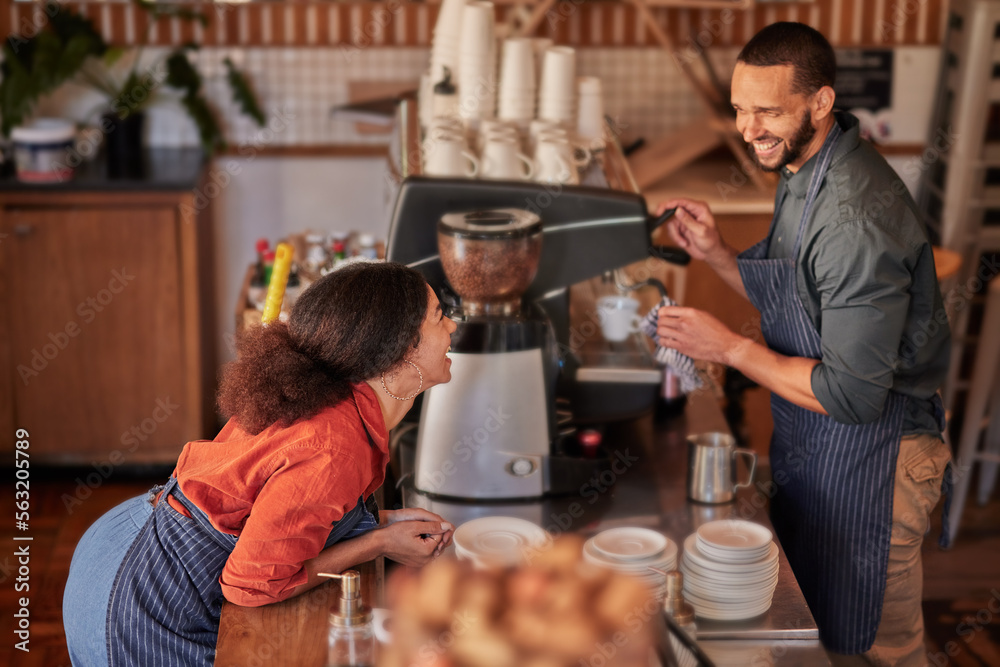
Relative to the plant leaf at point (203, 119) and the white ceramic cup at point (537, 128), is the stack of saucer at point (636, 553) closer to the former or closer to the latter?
the white ceramic cup at point (537, 128)

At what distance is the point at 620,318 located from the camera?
92.7 inches

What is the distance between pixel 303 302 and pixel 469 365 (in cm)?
40

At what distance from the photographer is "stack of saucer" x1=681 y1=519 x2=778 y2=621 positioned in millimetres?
1672

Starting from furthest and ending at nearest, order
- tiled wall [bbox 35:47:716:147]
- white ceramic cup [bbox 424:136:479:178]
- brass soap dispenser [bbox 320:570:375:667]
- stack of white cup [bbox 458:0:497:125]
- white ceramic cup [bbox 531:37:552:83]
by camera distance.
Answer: tiled wall [bbox 35:47:716:147] → white ceramic cup [bbox 531:37:552:83] → stack of white cup [bbox 458:0:497:125] → white ceramic cup [bbox 424:136:479:178] → brass soap dispenser [bbox 320:570:375:667]

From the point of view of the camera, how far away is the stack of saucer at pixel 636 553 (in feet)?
5.53

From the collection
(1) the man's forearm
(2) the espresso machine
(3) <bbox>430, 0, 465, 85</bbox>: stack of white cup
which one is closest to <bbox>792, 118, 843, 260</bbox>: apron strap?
(1) the man's forearm

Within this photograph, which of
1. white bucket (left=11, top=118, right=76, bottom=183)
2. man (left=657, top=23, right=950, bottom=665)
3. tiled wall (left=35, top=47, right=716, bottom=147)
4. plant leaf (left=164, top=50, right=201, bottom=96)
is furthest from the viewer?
tiled wall (left=35, top=47, right=716, bottom=147)

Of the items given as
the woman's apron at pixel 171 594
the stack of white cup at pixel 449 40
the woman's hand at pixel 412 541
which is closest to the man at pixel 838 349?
the woman's hand at pixel 412 541

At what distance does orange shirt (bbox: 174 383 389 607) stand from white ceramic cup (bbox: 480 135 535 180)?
1199 mm

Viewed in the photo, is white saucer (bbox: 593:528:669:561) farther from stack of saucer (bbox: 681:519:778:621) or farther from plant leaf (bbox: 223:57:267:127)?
plant leaf (bbox: 223:57:267:127)

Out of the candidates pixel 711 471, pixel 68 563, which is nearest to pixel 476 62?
pixel 711 471

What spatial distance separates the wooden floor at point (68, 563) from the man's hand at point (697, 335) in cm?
146

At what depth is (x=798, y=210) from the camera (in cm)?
210

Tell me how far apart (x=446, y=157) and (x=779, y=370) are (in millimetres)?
1121
